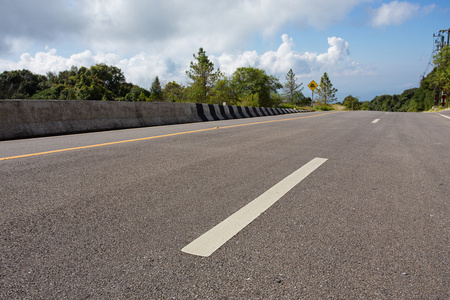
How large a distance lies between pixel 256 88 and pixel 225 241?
280ft

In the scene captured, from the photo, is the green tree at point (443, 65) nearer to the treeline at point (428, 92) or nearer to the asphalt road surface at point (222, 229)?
the treeline at point (428, 92)

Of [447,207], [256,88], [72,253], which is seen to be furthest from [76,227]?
[256,88]

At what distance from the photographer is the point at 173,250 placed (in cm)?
187

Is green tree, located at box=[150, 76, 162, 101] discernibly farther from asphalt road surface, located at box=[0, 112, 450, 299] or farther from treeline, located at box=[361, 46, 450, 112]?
asphalt road surface, located at box=[0, 112, 450, 299]

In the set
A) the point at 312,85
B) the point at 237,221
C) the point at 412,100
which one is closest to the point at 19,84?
the point at 312,85

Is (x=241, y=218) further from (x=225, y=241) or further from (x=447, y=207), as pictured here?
(x=447, y=207)

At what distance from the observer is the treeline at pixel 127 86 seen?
6238cm

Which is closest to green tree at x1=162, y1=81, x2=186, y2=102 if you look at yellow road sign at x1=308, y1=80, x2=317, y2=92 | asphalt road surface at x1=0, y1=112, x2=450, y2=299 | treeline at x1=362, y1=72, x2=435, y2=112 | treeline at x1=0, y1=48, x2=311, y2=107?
treeline at x1=0, y1=48, x2=311, y2=107

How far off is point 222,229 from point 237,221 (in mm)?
176

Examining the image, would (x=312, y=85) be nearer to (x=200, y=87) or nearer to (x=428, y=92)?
(x=200, y=87)

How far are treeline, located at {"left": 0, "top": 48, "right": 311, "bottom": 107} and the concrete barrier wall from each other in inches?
1404

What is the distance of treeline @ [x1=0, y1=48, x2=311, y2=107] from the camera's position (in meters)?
62.4

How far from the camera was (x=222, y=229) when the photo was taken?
2.15 m

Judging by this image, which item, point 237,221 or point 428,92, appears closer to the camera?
point 237,221
